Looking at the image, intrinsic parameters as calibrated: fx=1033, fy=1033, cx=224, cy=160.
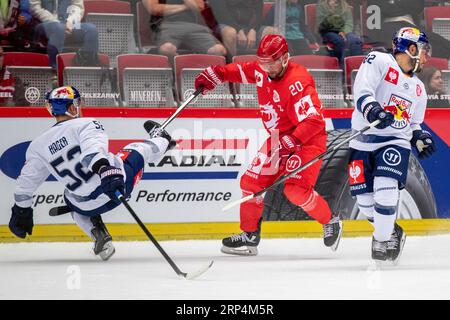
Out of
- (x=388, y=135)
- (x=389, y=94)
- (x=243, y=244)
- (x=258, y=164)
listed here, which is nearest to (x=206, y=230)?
(x=243, y=244)

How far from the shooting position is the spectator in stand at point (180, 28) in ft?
22.6

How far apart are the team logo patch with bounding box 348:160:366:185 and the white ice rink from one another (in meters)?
0.46

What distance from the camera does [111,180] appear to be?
201 inches

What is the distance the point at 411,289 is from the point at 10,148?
9.81 feet

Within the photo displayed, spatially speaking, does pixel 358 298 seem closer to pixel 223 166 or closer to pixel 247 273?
pixel 247 273

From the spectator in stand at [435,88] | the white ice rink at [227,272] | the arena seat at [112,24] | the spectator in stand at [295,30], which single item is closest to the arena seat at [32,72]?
the arena seat at [112,24]

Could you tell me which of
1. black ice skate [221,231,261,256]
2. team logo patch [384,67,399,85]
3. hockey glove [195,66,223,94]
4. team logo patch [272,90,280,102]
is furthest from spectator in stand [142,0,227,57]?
team logo patch [384,67,399,85]

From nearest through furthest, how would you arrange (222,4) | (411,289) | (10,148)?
(411,289) < (10,148) < (222,4)

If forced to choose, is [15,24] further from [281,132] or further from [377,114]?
[377,114]

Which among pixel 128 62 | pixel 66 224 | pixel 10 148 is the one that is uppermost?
pixel 128 62

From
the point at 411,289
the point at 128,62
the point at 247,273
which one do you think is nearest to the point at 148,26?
the point at 128,62

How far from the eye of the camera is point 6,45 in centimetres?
659

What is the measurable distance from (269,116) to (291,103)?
0.68 ft

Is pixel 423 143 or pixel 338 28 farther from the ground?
pixel 338 28
